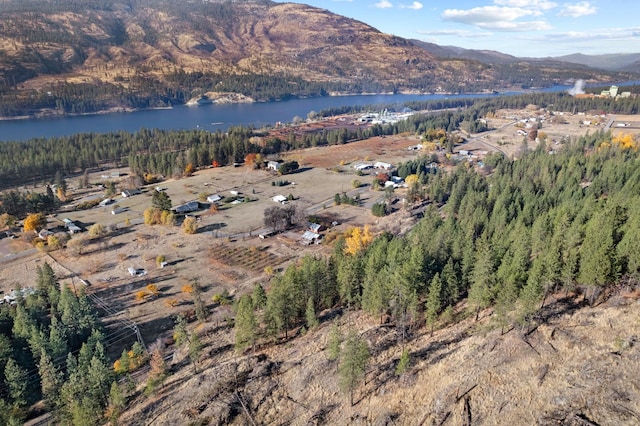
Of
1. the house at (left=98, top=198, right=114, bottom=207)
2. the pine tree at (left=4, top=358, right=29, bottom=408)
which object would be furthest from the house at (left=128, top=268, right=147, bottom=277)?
the house at (left=98, top=198, right=114, bottom=207)

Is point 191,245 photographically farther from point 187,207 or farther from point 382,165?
point 382,165

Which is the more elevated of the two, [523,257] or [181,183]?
[523,257]

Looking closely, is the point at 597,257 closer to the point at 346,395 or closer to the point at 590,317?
the point at 590,317

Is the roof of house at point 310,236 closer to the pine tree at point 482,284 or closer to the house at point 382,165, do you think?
the pine tree at point 482,284

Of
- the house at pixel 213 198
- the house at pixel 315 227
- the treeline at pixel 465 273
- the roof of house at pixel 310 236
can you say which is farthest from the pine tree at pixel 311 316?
the house at pixel 213 198

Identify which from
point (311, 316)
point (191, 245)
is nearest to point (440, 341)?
point (311, 316)

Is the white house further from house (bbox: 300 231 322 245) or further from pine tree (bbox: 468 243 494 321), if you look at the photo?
pine tree (bbox: 468 243 494 321)

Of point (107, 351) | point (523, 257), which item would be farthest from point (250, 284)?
point (523, 257)
